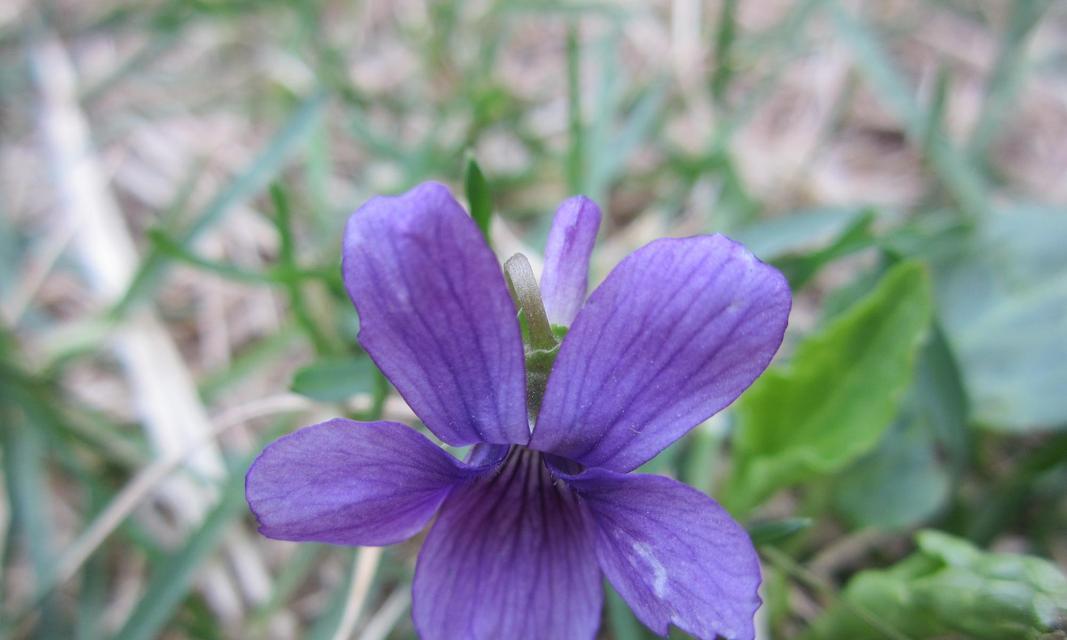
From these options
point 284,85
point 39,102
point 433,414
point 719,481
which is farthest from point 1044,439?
point 39,102

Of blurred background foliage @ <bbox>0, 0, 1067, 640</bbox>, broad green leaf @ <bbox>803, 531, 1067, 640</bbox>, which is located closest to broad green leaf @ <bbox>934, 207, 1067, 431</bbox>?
blurred background foliage @ <bbox>0, 0, 1067, 640</bbox>

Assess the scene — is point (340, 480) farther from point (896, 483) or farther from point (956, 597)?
point (896, 483)

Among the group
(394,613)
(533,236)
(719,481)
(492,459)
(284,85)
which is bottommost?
(394,613)

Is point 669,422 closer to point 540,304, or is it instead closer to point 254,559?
point 540,304

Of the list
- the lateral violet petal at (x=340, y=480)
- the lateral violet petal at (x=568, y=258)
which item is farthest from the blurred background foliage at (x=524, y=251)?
the lateral violet petal at (x=340, y=480)

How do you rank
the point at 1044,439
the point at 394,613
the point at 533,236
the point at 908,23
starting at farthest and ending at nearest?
1. the point at 908,23
2. the point at 533,236
3. the point at 1044,439
4. the point at 394,613

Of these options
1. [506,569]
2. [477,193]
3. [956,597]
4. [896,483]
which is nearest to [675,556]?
[506,569]
